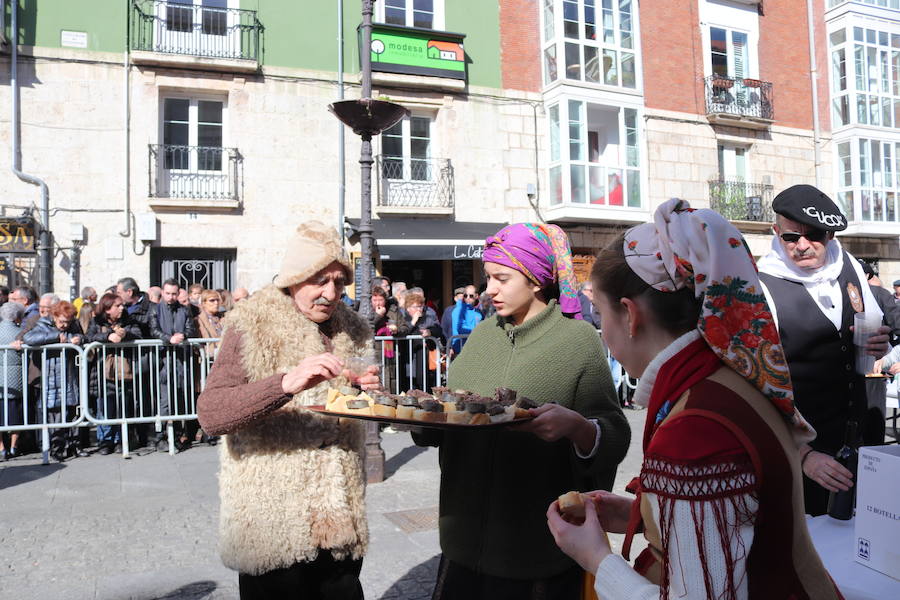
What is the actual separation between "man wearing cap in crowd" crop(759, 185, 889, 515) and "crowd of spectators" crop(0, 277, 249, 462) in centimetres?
688

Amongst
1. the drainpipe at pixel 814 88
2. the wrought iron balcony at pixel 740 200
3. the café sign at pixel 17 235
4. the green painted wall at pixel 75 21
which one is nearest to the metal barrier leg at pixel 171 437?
the café sign at pixel 17 235

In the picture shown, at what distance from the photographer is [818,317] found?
3.46 meters

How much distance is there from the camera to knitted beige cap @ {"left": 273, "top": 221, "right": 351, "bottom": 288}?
271 centimetres

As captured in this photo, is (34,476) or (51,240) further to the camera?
(51,240)

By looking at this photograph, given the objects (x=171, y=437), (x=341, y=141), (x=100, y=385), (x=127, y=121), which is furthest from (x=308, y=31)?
(x=171, y=437)

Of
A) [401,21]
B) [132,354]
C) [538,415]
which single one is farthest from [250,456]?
[401,21]

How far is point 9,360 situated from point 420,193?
1049 centimetres

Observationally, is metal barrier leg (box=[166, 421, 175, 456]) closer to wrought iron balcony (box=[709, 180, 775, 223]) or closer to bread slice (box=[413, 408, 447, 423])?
bread slice (box=[413, 408, 447, 423])

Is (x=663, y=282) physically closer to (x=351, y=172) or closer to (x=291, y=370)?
(x=291, y=370)

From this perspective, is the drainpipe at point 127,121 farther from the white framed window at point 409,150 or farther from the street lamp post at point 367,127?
the street lamp post at point 367,127

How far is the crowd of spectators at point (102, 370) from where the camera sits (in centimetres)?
792

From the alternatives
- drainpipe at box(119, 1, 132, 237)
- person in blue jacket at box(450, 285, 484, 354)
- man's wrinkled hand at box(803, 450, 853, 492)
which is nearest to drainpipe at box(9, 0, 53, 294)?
drainpipe at box(119, 1, 132, 237)

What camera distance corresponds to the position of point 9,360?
25.8 feet

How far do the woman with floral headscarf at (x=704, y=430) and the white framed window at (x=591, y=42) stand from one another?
17328 millimetres
